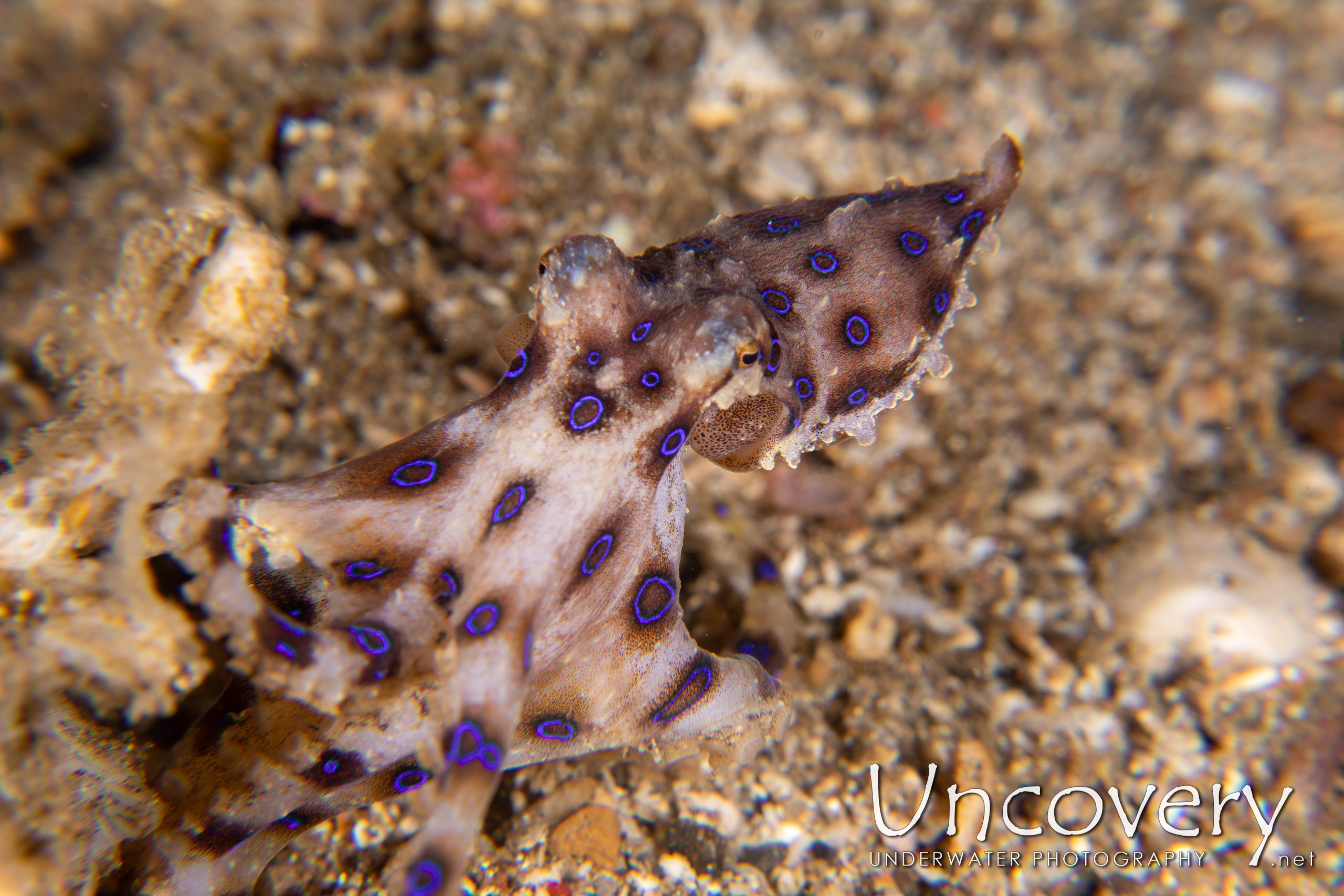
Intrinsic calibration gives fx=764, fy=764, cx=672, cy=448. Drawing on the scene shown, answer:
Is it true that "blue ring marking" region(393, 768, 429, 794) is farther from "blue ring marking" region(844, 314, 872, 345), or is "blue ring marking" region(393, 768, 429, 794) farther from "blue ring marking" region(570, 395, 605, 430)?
"blue ring marking" region(844, 314, 872, 345)

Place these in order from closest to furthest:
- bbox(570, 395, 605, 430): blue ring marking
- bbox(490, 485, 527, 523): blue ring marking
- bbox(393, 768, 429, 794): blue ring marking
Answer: bbox(490, 485, 527, 523): blue ring marking
bbox(570, 395, 605, 430): blue ring marking
bbox(393, 768, 429, 794): blue ring marking

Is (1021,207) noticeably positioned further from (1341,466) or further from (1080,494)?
(1341,466)

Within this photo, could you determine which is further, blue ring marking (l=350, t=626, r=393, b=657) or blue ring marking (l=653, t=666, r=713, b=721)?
blue ring marking (l=653, t=666, r=713, b=721)

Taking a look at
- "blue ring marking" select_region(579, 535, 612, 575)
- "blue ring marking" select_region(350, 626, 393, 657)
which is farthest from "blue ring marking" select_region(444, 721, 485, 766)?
"blue ring marking" select_region(579, 535, 612, 575)

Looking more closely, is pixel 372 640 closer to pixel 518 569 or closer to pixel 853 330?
pixel 518 569

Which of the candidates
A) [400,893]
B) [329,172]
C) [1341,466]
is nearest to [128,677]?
[400,893]

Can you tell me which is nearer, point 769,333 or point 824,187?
point 769,333
